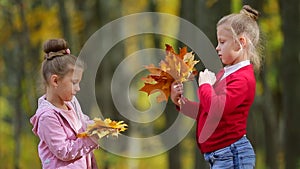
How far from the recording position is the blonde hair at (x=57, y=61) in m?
6.14

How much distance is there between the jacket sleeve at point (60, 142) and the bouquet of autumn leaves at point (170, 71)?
58 cm

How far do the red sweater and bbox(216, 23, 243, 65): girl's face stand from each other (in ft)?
0.38

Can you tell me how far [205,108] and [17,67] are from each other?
15.9 metres

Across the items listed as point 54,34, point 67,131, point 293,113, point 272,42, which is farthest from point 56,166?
point 54,34

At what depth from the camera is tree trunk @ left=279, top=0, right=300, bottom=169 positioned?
11673 mm

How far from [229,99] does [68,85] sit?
3.93 ft

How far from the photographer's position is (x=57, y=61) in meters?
6.15

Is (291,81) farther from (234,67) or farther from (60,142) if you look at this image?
(60,142)

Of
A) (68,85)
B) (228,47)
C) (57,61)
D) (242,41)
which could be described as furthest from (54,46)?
(242,41)

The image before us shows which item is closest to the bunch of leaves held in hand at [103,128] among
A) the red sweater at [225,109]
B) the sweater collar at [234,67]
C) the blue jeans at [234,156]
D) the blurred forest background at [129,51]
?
the red sweater at [225,109]

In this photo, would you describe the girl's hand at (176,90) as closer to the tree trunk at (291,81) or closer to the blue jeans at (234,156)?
the blue jeans at (234,156)

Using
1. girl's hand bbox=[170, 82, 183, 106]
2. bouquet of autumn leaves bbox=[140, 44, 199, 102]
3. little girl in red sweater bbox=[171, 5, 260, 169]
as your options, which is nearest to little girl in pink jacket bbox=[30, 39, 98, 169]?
bouquet of autumn leaves bbox=[140, 44, 199, 102]

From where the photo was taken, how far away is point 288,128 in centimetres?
1187

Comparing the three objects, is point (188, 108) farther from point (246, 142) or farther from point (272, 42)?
point (272, 42)
